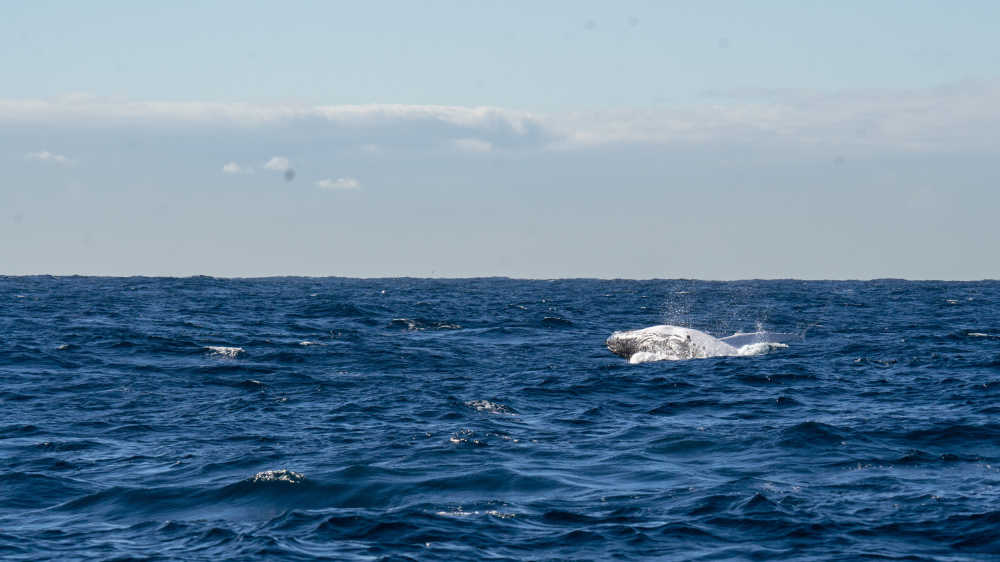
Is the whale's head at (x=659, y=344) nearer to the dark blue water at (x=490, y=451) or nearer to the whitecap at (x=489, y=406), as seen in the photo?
the dark blue water at (x=490, y=451)

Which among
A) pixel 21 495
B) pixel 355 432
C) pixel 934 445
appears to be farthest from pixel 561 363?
pixel 21 495

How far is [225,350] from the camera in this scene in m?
31.9

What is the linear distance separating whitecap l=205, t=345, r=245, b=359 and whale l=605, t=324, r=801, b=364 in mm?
11536

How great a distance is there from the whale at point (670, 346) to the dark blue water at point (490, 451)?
811 millimetres

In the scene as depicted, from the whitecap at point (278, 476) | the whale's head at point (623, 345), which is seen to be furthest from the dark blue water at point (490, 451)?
the whale's head at point (623, 345)

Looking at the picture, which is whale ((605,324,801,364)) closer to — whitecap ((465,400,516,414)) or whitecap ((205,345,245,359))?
whitecap ((465,400,516,414))

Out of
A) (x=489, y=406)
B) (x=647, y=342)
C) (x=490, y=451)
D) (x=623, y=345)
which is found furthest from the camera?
(x=623, y=345)

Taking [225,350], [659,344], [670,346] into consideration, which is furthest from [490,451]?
[225,350]

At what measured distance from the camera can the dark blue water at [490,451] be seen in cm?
1202

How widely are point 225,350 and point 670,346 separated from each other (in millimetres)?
13816

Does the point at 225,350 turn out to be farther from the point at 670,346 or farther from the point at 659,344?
the point at 670,346

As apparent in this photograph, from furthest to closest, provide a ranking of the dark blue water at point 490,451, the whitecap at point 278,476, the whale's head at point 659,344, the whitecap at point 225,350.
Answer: the whale's head at point 659,344, the whitecap at point 225,350, the whitecap at point 278,476, the dark blue water at point 490,451

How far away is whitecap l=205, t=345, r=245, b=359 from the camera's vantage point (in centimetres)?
3089

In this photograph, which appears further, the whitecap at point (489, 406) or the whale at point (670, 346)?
the whale at point (670, 346)
